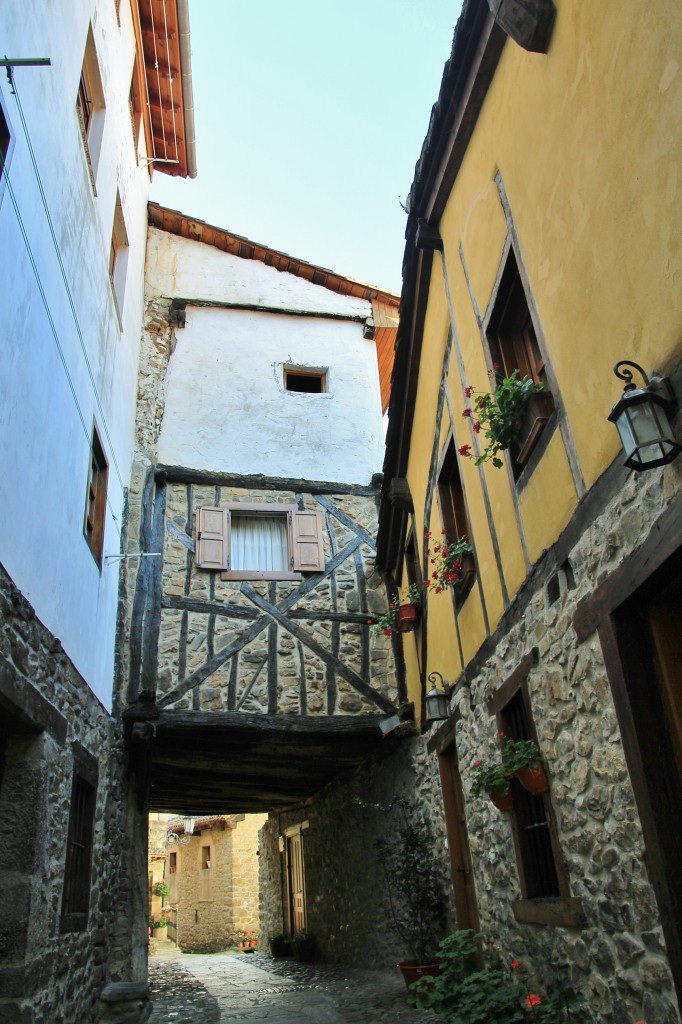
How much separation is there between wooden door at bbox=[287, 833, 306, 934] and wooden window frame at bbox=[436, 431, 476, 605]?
786 centimetres

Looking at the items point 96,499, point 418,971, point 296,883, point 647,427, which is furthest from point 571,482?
point 296,883

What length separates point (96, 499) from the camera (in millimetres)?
6637

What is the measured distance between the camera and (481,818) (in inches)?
212

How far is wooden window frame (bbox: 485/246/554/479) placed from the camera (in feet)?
13.3

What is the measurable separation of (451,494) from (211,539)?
3.17 meters

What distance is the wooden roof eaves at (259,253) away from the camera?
11094 millimetres

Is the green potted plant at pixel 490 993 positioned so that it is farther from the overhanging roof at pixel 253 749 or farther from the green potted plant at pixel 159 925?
the green potted plant at pixel 159 925

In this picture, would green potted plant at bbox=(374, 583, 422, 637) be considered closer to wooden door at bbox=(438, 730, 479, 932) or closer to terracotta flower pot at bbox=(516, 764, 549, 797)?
wooden door at bbox=(438, 730, 479, 932)

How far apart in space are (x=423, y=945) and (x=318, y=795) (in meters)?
4.79

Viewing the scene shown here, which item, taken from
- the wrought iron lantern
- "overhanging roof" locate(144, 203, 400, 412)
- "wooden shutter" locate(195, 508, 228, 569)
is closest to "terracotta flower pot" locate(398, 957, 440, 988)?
the wrought iron lantern

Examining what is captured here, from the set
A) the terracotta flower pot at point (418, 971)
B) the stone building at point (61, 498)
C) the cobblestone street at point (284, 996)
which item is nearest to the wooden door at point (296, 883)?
the cobblestone street at point (284, 996)

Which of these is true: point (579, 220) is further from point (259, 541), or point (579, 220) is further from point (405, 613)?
point (259, 541)

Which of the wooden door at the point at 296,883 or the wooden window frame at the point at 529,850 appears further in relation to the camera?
the wooden door at the point at 296,883

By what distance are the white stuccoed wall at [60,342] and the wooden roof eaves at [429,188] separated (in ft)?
8.48
